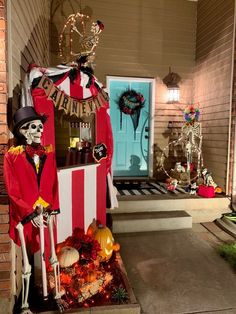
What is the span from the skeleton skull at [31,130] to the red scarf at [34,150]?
41 millimetres

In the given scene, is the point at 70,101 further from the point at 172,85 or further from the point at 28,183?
the point at 172,85

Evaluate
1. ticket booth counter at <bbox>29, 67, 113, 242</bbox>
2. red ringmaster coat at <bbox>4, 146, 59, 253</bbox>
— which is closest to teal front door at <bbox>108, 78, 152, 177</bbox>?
ticket booth counter at <bbox>29, 67, 113, 242</bbox>

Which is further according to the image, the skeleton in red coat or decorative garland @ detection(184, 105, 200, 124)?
decorative garland @ detection(184, 105, 200, 124)

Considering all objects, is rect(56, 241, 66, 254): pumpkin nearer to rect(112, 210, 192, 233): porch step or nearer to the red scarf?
rect(112, 210, 192, 233): porch step

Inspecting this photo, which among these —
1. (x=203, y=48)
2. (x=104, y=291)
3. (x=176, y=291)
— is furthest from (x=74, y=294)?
(x=203, y=48)

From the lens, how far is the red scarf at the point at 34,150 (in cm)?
182

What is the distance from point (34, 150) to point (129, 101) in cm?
371

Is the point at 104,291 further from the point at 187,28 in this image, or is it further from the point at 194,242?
the point at 187,28

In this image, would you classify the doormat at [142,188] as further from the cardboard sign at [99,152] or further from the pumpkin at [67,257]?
the pumpkin at [67,257]

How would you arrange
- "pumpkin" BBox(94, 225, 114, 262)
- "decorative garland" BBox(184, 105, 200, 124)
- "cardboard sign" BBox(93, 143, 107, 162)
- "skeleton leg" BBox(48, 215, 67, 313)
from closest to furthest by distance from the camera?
"skeleton leg" BBox(48, 215, 67, 313) → "pumpkin" BBox(94, 225, 114, 262) → "cardboard sign" BBox(93, 143, 107, 162) → "decorative garland" BBox(184, 105, 200, 124)

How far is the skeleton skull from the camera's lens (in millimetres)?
1834

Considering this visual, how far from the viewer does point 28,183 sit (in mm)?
1804

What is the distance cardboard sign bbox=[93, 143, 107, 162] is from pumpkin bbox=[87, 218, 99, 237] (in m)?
0.76

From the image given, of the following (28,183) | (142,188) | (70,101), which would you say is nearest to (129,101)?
(142,188)
